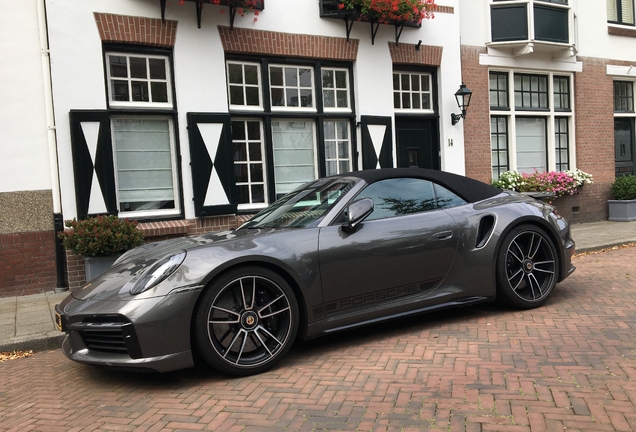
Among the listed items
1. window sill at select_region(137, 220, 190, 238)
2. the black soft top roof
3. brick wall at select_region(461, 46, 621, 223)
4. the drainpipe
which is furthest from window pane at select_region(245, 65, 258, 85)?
Answer: brick wall at select_region(461, 46, 621, 223)

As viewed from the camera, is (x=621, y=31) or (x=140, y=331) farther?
(x=621, y=31)

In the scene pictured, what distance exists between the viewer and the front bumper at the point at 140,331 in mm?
3617

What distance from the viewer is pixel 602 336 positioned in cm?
434

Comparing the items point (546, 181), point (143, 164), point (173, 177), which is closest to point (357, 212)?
point (173, 177)

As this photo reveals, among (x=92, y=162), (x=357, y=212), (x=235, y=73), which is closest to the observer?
(x=357, y=212)

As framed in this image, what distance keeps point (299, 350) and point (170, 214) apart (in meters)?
4.87

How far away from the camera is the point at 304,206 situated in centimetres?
477

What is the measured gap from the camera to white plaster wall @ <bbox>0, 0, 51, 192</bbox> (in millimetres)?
7641

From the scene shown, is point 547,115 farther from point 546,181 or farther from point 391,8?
point 391,8

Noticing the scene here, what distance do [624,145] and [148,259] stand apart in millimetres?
14358

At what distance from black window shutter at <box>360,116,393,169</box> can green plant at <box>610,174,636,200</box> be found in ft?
22.1

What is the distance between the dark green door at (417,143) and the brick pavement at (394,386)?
21.6ft

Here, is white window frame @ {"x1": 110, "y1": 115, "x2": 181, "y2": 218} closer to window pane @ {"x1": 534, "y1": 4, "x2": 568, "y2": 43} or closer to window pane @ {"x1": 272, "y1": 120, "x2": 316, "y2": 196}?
window pane @ {"x1": 272, "y1": 120, "x2": 316, "y2": 196}

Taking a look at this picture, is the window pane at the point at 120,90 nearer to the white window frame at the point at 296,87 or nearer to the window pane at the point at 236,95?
the window pane at the point at 236,95
